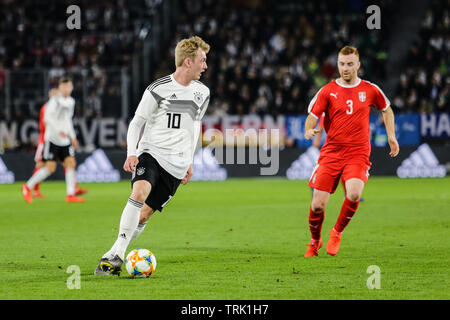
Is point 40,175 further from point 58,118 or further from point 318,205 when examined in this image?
point 318,205

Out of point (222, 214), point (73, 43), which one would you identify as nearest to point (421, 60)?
point (73, 43)

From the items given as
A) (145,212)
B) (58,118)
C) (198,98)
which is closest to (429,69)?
(58,118)

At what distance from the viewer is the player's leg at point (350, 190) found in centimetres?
895

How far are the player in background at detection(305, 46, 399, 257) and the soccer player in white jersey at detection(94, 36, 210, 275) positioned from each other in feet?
5.34

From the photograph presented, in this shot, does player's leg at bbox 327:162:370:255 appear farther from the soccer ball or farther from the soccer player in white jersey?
the soccer ball

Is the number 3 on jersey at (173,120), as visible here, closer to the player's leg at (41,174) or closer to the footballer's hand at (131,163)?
the footballer's hand at (131,163)

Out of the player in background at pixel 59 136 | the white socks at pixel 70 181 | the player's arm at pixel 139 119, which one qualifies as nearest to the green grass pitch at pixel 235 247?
the white socks at pixel 70 181

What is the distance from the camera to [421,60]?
28953 mm

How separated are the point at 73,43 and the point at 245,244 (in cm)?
2128

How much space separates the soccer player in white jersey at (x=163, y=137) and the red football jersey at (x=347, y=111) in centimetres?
171

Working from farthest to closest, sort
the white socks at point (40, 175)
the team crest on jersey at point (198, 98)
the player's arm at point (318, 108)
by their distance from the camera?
the white socks at point (40, 175) → the player's arm at point (318, 108) → the team crest on jersey at point (198, 98)

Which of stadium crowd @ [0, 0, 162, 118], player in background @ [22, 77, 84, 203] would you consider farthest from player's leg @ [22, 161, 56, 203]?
stadium crowd @ [0, 0, 162, 118]

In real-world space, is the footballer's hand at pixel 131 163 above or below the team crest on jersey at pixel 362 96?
below

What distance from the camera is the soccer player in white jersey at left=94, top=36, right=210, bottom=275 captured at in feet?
25.2
